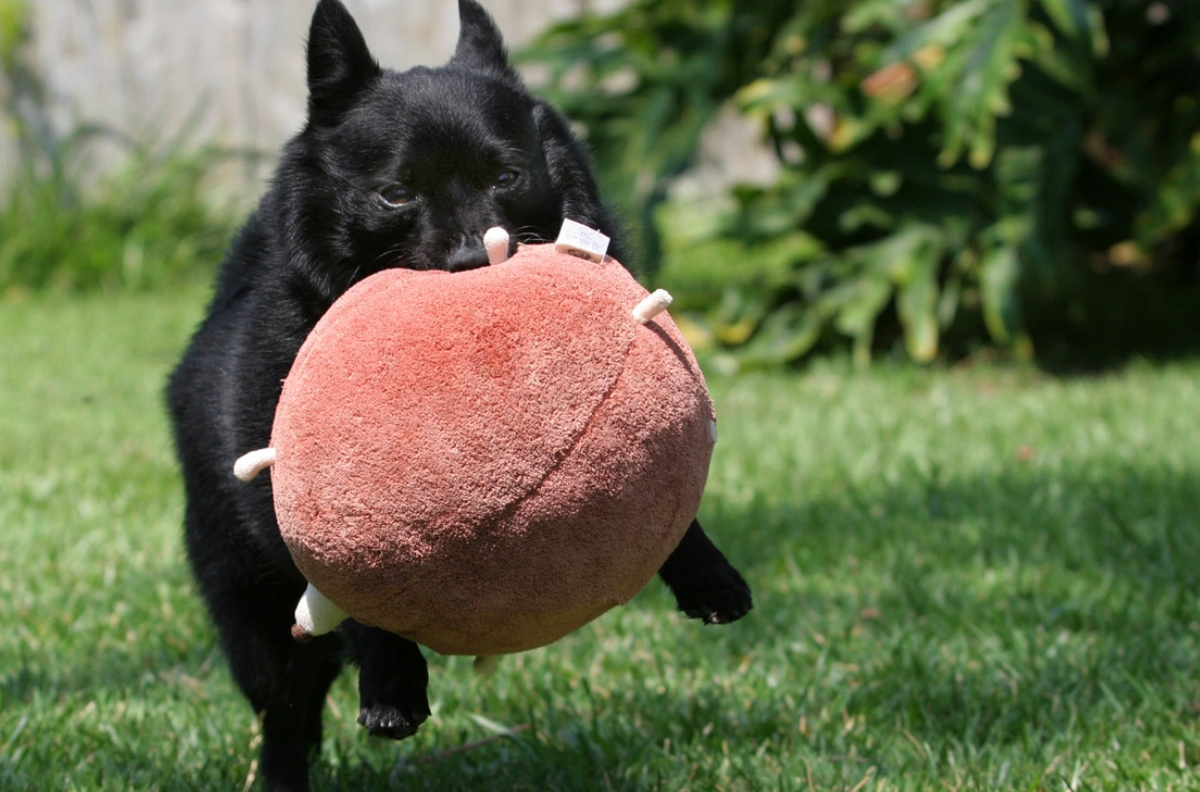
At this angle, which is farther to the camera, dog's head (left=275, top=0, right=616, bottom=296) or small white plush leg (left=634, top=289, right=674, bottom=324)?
dog's head (left=275, top=0, right=616, bottom=296)

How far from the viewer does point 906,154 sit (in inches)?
243

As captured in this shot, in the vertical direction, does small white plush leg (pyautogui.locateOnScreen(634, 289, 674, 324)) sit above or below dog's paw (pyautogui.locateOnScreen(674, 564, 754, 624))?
above

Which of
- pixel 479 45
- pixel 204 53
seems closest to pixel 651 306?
pixel 479 45

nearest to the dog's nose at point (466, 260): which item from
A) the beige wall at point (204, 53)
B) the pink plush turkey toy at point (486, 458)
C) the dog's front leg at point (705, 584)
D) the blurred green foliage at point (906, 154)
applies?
the pink plush turkey toy at point (486, 458)

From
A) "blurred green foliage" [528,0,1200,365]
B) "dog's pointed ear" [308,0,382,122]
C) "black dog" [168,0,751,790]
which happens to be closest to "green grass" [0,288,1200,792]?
"black dog" [168,0,751,790]

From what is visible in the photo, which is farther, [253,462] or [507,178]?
[507,178]

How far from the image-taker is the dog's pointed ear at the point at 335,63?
7.38 ft

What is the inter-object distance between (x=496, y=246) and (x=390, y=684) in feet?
2.07

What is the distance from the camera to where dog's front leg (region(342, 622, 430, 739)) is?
69.8 inches

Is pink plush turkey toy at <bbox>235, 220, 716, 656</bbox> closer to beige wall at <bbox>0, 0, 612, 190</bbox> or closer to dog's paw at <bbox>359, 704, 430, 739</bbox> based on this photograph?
dog's paw at <bbox>359, 704, 430, 739</bbox>

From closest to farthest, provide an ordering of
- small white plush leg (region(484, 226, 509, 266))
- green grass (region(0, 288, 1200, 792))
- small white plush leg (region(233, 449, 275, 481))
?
small white plush leg (region(233, 449, 275, 481))
small white plush leg (region(484, 226, 509, 266))
green grass (region(0, 288, 1200, 792))

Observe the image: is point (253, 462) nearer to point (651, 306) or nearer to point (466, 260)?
point (466, 260)

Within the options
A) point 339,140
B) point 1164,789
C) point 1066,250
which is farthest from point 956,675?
point 1066,250

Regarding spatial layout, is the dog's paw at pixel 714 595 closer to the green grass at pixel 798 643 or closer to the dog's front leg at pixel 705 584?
the dog's front leg at pixel 705 584
